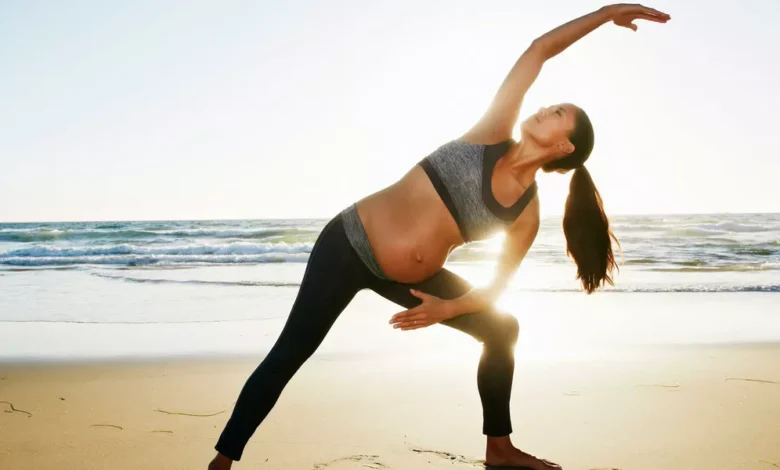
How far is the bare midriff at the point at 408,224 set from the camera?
7.77ft

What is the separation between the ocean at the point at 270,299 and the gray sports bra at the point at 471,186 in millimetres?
1572

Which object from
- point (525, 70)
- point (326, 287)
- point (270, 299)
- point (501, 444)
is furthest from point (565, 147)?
point (270, 299)

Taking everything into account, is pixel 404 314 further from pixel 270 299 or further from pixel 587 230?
pixel 270 299

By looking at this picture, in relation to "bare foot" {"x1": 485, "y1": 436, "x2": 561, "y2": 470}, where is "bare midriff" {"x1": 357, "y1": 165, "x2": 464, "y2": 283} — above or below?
above

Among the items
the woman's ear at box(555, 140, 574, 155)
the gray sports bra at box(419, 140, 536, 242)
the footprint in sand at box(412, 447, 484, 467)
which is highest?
the woman's ear at box(555, 140, 574, 155)

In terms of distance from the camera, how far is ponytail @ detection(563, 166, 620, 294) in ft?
8.55

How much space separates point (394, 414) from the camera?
12.0 feet

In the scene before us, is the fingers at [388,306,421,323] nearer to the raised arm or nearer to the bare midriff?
the bare midriff

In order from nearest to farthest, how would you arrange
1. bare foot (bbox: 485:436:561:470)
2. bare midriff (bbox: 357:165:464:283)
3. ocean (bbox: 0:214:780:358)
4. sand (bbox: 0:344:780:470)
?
bare midriff (bbox: 357:165:464:283) → bare foot (bbox: 485:436:561:470) → sand (bbox: 0:344:780:470) → ocean (bbox: 0:214:780:358)

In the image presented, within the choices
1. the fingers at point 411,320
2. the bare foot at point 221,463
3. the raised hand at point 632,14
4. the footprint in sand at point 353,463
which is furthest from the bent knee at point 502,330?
the raised hand at point 632,14

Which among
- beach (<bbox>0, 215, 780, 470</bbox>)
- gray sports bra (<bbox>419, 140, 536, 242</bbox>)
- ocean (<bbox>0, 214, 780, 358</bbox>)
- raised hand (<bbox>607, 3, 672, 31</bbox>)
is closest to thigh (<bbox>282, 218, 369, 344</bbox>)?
gray sports bra (<bbox>419, 140, 536, 242</bbox>)

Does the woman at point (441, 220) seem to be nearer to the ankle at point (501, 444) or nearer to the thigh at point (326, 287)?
the thigh at point (326, 287)

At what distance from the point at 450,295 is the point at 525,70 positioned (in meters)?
0.88

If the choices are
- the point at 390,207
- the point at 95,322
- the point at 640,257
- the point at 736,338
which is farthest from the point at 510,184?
the point at 640,257
